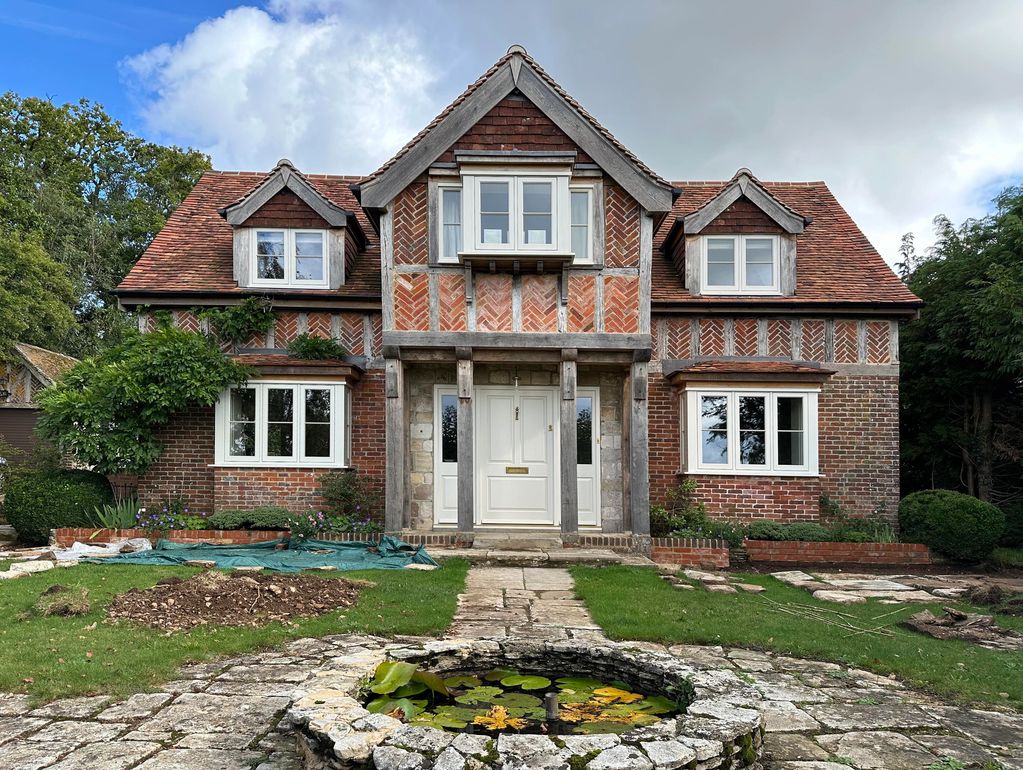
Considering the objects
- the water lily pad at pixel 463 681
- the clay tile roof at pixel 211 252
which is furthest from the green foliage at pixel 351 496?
the water lily pad at pixel 463 681

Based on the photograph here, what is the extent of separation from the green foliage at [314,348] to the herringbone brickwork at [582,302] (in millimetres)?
4371

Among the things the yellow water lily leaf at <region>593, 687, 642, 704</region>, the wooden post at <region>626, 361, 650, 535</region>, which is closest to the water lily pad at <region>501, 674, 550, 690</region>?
the yellow water lily leaf at <region>593, 687, 642, 704</region>

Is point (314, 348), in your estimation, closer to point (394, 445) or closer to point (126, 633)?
point (394, 445)

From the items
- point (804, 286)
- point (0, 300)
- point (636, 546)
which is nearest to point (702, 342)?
point (804, 286)

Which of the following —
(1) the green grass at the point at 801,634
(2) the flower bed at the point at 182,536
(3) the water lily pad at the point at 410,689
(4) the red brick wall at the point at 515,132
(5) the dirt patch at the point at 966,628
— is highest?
(4) the red brick wall at the point at 515,132

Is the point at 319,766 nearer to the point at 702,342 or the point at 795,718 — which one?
the point at 795,718

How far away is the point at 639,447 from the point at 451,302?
390 centimetres

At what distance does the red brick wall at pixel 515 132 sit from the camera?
38.8ft

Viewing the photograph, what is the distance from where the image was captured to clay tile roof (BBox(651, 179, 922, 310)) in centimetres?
1338

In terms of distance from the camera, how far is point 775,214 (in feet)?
44.8

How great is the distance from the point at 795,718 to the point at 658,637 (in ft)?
7.08

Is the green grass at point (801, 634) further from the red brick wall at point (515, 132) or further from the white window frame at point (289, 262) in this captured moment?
the white window frame at point (289, 262)

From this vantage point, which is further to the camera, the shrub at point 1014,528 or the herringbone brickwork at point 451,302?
the shrub at point 1014,528

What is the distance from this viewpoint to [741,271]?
1384 cm
